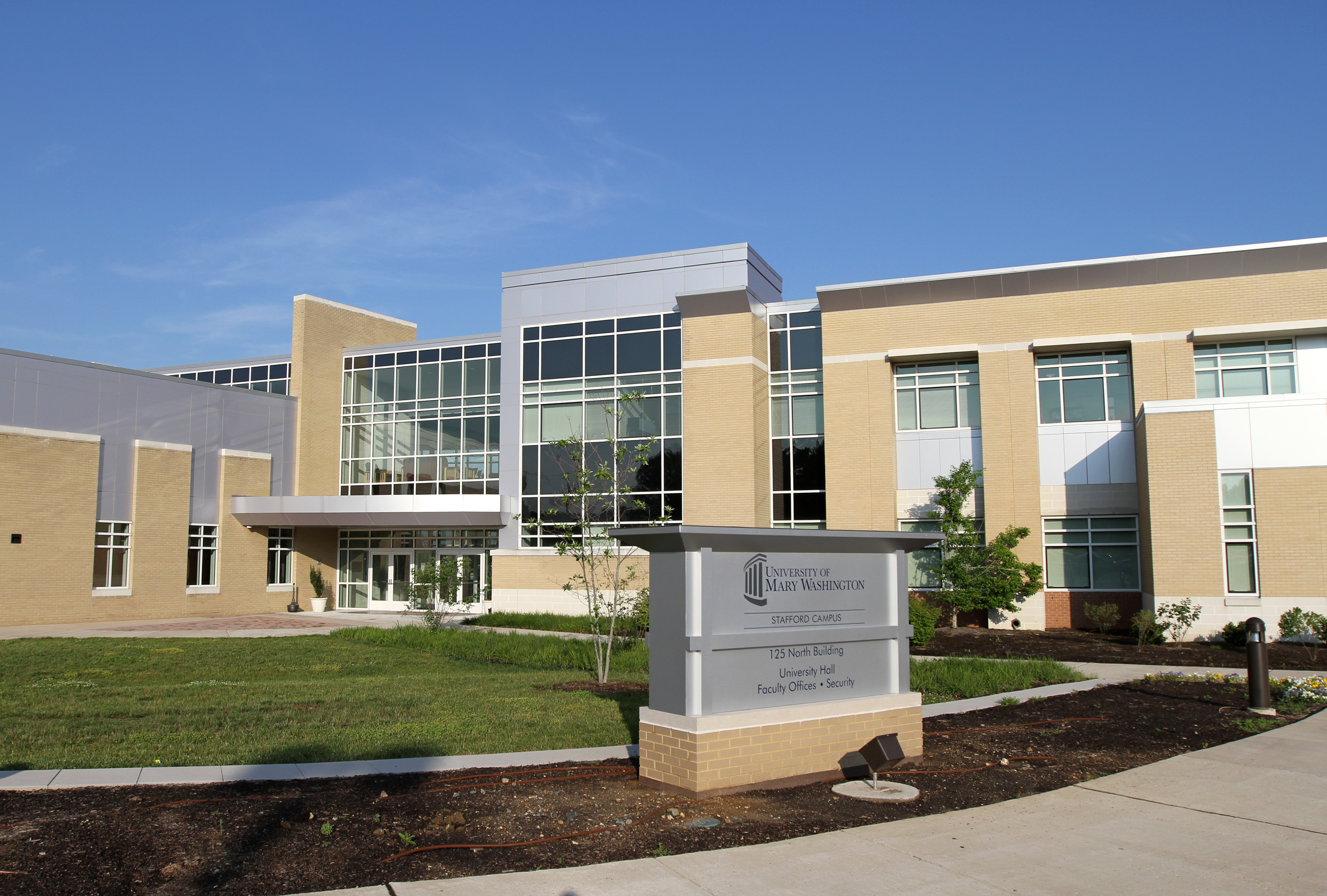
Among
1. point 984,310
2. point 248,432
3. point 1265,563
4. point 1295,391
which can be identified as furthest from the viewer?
point 248,432

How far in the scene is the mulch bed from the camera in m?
5.46

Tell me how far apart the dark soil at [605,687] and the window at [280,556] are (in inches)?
980

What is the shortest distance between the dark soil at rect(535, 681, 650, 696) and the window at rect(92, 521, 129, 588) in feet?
73.2

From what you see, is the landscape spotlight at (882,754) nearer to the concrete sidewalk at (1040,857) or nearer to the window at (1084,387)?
the concrete sidewalk at (1040,857)

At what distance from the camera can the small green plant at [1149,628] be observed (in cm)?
2055

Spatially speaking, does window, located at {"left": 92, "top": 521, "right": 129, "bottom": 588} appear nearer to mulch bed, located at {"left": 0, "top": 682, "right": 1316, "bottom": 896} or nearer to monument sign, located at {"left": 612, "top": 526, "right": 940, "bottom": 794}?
mulch bed, located at {"left": 0, "top": 682, "right": 1316, "bottom": 896}

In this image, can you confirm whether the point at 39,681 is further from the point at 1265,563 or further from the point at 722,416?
the point at 1265,563

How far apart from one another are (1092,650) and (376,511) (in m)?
24.0

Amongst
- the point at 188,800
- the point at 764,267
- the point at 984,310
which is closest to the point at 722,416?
the point at 764,267

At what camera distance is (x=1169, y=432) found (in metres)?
21.4

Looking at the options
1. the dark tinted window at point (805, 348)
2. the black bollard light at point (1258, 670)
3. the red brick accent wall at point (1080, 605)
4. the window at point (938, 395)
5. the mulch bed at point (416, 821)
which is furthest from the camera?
the dark tinted window at point (805, 348)

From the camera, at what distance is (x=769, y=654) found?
8.00 m

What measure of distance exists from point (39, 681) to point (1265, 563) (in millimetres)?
23017

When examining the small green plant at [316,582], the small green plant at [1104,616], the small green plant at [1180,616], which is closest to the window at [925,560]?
the small green plant at [1104,616]
